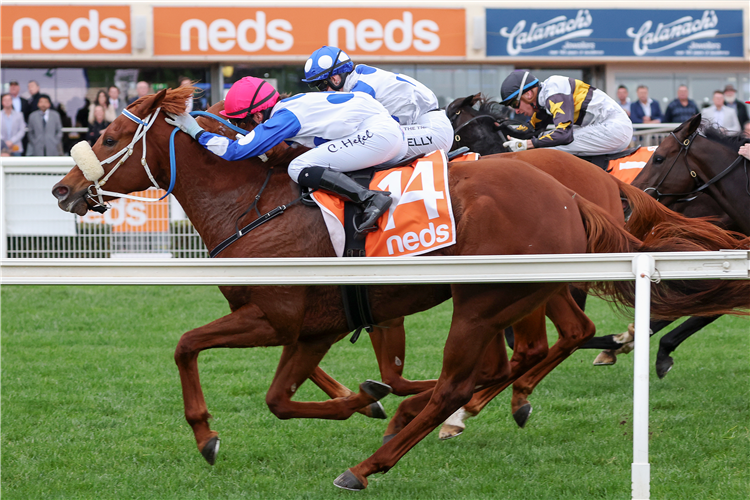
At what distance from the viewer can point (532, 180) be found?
138 inches

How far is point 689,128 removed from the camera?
5.77 meters

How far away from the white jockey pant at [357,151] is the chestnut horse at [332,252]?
0.18 m

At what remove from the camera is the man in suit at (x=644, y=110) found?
1301 cm

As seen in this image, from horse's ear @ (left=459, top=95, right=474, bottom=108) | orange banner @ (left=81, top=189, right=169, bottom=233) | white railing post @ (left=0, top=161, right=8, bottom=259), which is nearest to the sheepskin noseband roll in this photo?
horse's ear @ (left=459, top=95, right=474, bottom=108)

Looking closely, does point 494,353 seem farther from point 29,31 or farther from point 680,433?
point 29,31

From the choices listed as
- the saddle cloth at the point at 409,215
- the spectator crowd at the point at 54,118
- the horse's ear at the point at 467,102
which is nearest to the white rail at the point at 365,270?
the saddle cloth at the point at 409,215

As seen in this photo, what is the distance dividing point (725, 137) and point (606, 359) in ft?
5.66

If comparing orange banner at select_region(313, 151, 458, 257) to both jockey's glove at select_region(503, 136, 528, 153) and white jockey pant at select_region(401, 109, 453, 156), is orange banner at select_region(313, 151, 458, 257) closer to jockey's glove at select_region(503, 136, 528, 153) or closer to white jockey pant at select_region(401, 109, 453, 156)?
white jockey pant at select_region(401, 109, 453, 156)

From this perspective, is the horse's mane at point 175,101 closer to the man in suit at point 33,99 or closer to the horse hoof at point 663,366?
the horse hoof at point 663,366

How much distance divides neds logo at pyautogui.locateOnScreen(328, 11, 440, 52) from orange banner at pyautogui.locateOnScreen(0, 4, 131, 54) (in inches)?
140

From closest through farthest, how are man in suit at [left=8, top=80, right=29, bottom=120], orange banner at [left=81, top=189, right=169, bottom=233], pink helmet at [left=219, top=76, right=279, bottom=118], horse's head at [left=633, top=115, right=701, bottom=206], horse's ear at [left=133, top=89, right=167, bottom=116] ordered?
1. horse's ear at [left=133, top=89, right=167, bottom=116]
2. pink helmet at [left=219, top=76, right=279, bottom=118]
3. horse's head at [left=633, top=115, right=701, bottom=206]
4. orange banner at [left=81, top=189, right=169, bottom=233]
5. man in suit at [left=8, top=80, right=29, bottom=120]

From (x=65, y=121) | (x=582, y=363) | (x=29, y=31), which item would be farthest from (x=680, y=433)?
(x=29, y=31)

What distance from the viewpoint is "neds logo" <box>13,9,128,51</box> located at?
14.0 metres

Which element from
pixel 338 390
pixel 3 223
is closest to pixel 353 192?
pixel 338 390
